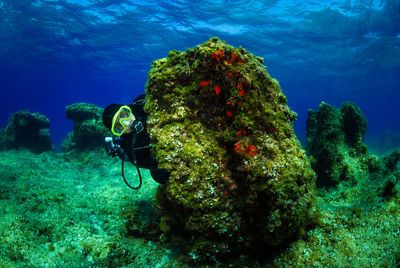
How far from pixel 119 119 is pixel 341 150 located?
6.38m

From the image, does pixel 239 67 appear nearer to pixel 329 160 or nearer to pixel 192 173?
pixel 192 173

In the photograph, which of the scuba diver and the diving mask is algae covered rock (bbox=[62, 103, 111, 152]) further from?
the diving mask

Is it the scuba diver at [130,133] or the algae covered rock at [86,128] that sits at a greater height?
the scuba diver at [130,133]

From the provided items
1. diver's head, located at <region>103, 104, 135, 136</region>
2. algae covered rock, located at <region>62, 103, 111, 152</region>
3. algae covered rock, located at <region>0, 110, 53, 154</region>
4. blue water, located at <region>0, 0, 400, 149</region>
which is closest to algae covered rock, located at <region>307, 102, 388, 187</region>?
diver's head, located at <region>103, 104, 135, 136</region>

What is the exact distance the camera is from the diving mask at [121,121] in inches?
172

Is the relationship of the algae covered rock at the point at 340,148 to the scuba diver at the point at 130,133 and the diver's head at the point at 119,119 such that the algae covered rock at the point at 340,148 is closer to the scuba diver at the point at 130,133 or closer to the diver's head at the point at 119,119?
the scuba diver at the point at 130,133

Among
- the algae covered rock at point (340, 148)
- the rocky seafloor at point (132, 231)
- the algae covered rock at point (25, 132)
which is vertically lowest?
the algae covered rock at point (25, 132)

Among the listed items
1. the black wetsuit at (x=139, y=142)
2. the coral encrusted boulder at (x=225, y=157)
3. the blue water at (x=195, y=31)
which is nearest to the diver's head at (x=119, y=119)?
the black wetsuit at (x=139, y=142)

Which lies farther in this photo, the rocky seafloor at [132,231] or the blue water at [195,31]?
the blue water at [195,31]

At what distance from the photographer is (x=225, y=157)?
3.94 meters

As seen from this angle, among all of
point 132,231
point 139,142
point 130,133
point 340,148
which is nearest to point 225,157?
point 139,142

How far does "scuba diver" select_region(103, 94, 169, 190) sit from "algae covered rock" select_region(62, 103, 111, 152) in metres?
8.62

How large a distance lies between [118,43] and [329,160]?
36.7 m

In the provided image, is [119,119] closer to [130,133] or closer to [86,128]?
[130,133]
